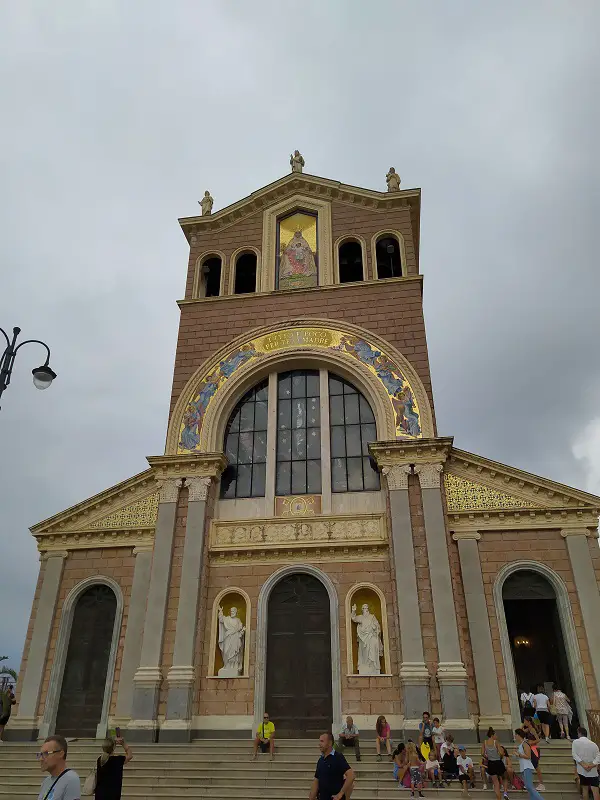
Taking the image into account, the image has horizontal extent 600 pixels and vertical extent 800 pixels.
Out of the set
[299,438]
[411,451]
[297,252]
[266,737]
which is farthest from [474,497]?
[297,252]

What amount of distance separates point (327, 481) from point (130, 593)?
7407 millimetres

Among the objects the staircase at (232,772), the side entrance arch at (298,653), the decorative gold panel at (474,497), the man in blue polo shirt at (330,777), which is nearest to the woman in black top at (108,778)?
the man in blue polo shirt at (330,777)

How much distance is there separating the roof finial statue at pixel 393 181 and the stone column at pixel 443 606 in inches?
507

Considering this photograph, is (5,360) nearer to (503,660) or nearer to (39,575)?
(39,575)

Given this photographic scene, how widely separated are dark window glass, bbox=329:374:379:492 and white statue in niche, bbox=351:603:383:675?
13.3 ft

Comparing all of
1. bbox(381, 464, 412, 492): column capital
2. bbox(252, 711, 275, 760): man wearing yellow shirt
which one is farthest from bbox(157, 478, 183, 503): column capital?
bbox(252, 711, 275, 760): man wearing yellow shirt

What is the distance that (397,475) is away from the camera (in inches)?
777

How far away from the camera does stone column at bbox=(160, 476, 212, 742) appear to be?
693 inches

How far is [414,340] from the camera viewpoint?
22375mm

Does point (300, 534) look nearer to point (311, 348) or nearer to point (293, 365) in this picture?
point (293, 365)

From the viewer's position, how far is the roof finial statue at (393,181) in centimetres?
2650

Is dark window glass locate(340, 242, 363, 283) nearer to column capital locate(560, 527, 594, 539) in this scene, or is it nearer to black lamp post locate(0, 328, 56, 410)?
column capital locate(560, 527, 594, 539)

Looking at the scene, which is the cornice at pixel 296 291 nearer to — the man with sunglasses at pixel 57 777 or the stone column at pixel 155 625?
the stone column at pixel 155 625

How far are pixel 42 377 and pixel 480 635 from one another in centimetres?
1364
